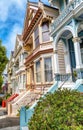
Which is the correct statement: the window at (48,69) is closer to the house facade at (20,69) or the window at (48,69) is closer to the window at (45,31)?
the window at (45,31)

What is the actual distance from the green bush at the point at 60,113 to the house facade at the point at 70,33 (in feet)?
12.5

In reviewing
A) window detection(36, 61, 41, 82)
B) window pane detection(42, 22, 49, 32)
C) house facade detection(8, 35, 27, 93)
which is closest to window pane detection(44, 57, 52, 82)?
window detection(36, 61, 41, 82)

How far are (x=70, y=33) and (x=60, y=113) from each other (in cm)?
801

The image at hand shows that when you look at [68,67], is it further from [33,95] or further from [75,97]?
[75,97]

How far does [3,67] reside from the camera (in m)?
21.7

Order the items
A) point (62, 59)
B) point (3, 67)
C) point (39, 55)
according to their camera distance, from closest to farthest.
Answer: point (62, 59) < point (39, 55) < point (3, 67)

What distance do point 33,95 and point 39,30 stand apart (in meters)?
6.87

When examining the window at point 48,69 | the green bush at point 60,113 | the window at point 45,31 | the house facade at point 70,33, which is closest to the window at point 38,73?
the window at point 48,69

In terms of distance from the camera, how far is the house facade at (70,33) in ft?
28.4

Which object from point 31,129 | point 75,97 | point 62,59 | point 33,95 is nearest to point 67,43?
point 62,59

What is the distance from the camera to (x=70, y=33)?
1116cm

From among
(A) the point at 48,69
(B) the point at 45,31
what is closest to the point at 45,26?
(B) the point at 45,31

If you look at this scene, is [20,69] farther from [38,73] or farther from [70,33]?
[70,33]

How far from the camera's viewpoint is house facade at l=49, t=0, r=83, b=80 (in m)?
8.65
